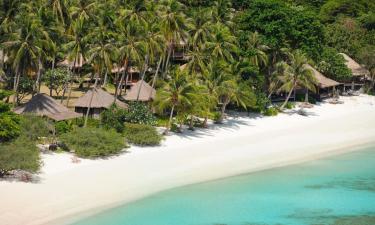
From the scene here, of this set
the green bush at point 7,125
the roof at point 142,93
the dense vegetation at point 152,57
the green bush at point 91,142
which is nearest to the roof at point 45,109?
the dense vegetation at point 152,57

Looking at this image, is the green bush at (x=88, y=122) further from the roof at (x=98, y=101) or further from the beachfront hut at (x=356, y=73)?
the beachfront hut at (x=356, y=73)

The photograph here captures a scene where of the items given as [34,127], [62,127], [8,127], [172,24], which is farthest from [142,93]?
[8,127]

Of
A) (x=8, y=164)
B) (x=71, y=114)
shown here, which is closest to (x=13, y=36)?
(x=71, y=114)

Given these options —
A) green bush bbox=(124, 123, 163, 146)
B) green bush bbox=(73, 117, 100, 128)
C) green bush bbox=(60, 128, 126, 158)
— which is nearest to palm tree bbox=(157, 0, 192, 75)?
green bush bbox=(73, 117, 100, 128)

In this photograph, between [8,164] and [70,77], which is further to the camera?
[70,77]

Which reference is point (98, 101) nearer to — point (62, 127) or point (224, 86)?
point (62, 127)

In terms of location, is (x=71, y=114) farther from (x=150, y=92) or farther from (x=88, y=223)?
(x=88, y=223)

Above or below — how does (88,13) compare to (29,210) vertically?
above
